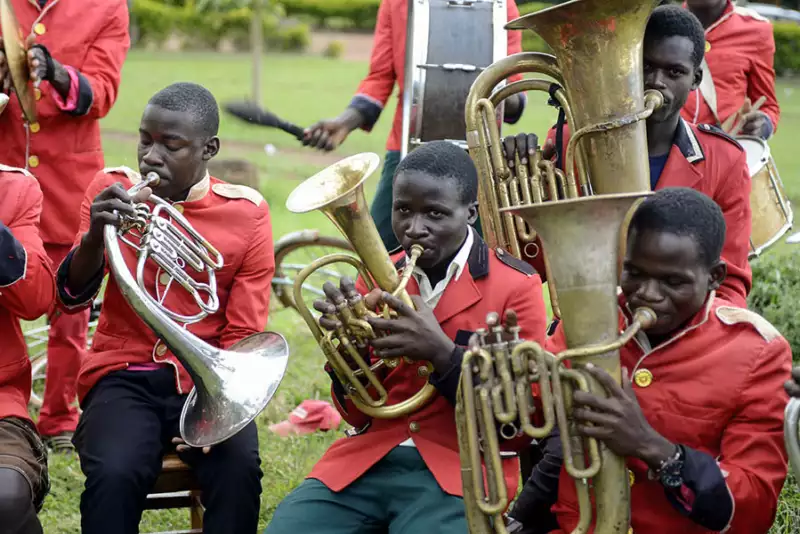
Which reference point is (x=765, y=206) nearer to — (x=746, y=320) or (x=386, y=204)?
(x=386, y=204)

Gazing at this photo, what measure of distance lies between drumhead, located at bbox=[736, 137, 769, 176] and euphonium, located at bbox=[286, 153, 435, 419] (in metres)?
2.28

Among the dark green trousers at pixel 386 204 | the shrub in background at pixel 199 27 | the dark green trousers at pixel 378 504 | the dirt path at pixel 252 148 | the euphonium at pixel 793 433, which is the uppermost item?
the euphonium at pixel 793 433

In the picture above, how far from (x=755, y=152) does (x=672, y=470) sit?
264 cm

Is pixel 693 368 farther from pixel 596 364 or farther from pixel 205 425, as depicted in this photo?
pixel 205 425

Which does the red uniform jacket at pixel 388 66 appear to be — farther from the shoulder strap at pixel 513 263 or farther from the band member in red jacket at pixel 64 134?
the shoulder strap at pixel 513 263

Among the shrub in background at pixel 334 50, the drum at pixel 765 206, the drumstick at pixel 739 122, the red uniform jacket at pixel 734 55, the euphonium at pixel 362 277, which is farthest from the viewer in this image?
the shrub in background at pixel 334 50

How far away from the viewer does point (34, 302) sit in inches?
138

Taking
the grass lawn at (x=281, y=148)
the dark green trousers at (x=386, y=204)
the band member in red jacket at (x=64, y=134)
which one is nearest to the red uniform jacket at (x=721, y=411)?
the grass lawn at (x=281, y=148)

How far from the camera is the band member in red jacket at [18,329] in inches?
128

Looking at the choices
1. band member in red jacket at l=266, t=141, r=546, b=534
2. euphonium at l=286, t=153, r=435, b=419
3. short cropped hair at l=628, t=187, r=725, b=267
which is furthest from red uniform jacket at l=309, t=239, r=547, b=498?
short cropped hair at l=628, t=187, r=725, b=267

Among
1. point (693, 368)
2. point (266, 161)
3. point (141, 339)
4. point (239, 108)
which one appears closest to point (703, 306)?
point (693, 368)

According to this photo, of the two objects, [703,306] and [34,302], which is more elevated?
[703,306]

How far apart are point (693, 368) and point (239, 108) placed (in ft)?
7.74

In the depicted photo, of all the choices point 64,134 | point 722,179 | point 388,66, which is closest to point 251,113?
point 64,134
